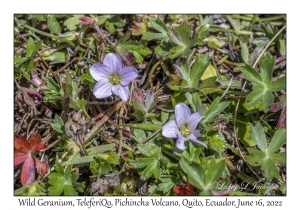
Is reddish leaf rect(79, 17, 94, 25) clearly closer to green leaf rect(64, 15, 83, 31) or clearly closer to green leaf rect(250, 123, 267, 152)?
green leaf rect(64, 15, 83, 31)

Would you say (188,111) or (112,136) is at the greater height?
(188,111)

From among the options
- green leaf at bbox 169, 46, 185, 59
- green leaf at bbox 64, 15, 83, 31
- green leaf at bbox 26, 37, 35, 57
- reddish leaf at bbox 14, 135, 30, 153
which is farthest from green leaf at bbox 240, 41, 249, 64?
reddish leaf at bbox 14, 135, 30, 153

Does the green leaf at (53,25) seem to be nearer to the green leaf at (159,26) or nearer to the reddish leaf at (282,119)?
the green leaf at (159,26)

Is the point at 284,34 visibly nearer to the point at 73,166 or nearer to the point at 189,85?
the point at 189,85

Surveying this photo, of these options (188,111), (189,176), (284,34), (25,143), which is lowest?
(189,176)

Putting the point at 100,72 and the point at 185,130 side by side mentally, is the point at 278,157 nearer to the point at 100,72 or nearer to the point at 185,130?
the point at 185,130
